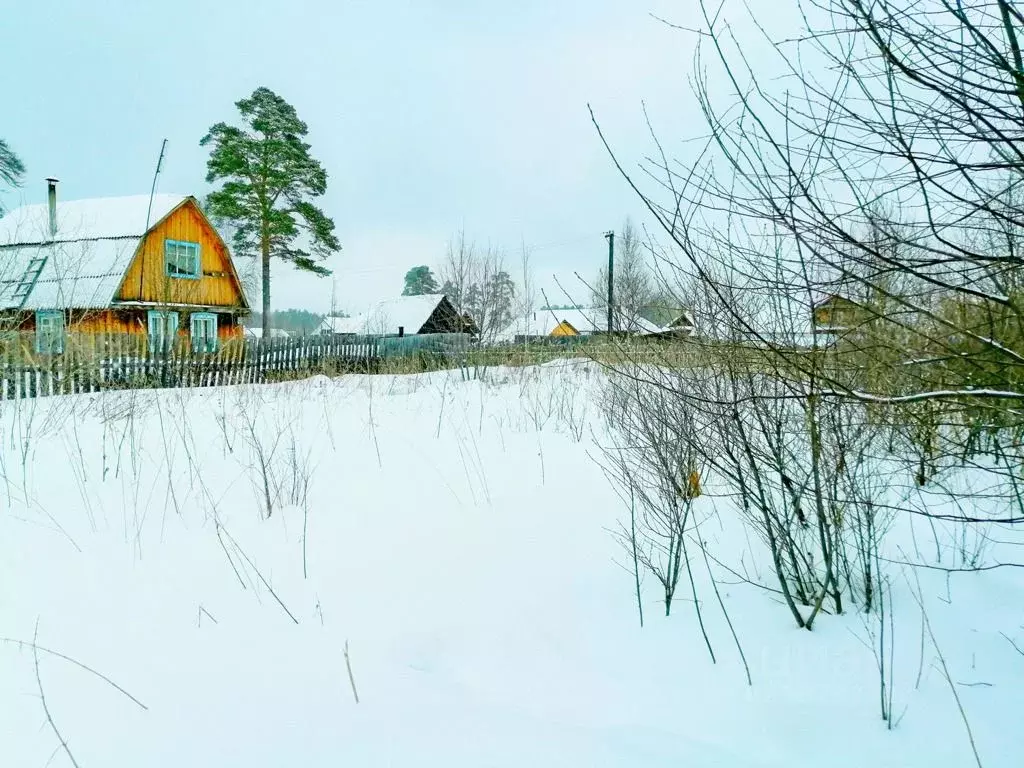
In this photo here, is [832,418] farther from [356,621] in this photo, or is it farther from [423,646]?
[356,621]

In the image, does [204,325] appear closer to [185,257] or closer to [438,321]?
[185,257]

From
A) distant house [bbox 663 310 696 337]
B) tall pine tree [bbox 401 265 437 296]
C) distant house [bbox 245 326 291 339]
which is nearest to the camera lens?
distant house [bbox 663 310 696 337]

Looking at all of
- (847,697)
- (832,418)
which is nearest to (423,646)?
(847,697)

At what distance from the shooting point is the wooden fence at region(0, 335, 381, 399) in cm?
738

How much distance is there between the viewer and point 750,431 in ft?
7.24

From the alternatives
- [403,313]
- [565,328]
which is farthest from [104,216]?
[565,328]

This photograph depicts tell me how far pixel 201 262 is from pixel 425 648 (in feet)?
64.8

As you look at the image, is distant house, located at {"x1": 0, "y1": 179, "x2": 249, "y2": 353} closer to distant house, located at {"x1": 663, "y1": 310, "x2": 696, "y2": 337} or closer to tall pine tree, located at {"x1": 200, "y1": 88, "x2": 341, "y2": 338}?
tall pine tree, located at {"x1": 200, "y1": 88, "x2": 341, "y2": 338}

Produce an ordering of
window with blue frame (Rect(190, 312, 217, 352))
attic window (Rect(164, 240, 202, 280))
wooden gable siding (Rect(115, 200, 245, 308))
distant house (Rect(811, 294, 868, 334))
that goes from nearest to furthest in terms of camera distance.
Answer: distant house (Rect(811, 294, 868, 334)) → wooden gable siding (Rect(115, 200, 245, 308)) → attic window (Rect(164, 240, 202, 280)) → window with blue frame (Rect(190, 312, 217, 352))

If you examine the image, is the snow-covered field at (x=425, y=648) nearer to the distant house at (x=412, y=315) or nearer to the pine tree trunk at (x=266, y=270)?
the pine tree trunk at (x=266, y=270)

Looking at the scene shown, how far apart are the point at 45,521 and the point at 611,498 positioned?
2.93 metres

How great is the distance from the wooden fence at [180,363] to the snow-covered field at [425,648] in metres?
4.79

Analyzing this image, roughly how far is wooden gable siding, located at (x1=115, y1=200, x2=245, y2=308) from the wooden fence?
4.99 meters

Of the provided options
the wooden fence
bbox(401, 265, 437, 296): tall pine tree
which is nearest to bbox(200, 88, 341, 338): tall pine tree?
the wooden fence
